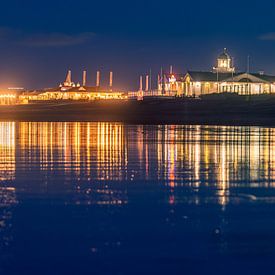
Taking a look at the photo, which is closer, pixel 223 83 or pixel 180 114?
pixel 180 114

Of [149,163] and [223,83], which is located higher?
[223,83]

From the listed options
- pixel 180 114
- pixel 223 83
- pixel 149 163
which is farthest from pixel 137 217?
pixel 223 83

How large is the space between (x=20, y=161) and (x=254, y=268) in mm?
13479

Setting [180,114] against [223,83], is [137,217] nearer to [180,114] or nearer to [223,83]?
[180,114]

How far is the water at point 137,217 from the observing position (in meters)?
7.66

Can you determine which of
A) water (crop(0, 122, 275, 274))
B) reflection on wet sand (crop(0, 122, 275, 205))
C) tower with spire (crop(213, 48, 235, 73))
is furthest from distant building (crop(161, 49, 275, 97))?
water (crop(0, 122, 275, 274))

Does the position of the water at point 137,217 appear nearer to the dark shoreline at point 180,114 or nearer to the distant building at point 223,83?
the dark shoreline at point 180,114

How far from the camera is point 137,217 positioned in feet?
33.5

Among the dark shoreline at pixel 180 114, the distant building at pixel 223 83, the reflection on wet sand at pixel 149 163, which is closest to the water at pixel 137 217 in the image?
the reflection on wet sand at pixel 149 163

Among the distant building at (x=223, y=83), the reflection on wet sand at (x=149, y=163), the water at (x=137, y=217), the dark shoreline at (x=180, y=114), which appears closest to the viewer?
the water at (x=137, y=217)

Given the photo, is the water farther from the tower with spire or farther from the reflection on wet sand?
the tower with spire

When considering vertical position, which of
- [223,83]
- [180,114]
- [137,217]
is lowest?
[137,217]

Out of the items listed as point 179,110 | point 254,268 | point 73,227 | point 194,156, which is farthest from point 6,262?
point 179,110

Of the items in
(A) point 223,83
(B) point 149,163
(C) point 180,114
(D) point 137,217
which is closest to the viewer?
(D) point 137,217
